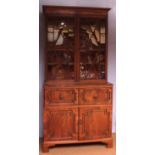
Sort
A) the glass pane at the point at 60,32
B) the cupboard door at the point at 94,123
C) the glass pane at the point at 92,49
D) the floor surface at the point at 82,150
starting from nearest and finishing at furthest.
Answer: the floor surface at the point at 82,150 < the cupboard door at the point at 94,123 < the glass pane at the point at 60,32 < the glass pane at the point at 92,49

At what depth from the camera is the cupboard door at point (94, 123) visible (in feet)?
10.6

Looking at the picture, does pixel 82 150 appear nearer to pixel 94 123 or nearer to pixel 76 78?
pixel 94 123

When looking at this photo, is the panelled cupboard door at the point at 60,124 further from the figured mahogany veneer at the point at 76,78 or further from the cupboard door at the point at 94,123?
the cupboard door at the point at 94,123

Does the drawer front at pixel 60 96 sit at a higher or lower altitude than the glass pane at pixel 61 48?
lower

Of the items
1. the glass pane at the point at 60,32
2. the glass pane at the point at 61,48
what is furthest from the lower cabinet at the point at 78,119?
the glass pane at the point at 60,32

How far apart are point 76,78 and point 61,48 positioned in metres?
0.54

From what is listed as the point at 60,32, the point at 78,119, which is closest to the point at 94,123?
the point at 78,119

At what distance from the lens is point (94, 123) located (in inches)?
129

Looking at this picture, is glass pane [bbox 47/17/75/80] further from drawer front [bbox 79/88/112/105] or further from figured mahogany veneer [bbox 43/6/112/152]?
drawer front [bbox 79/88/112/105]

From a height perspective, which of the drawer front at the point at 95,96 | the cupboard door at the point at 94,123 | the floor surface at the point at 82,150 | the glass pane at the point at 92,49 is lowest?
the floor surface at the point at 82,150

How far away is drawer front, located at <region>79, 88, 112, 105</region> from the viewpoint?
324 centimetres
